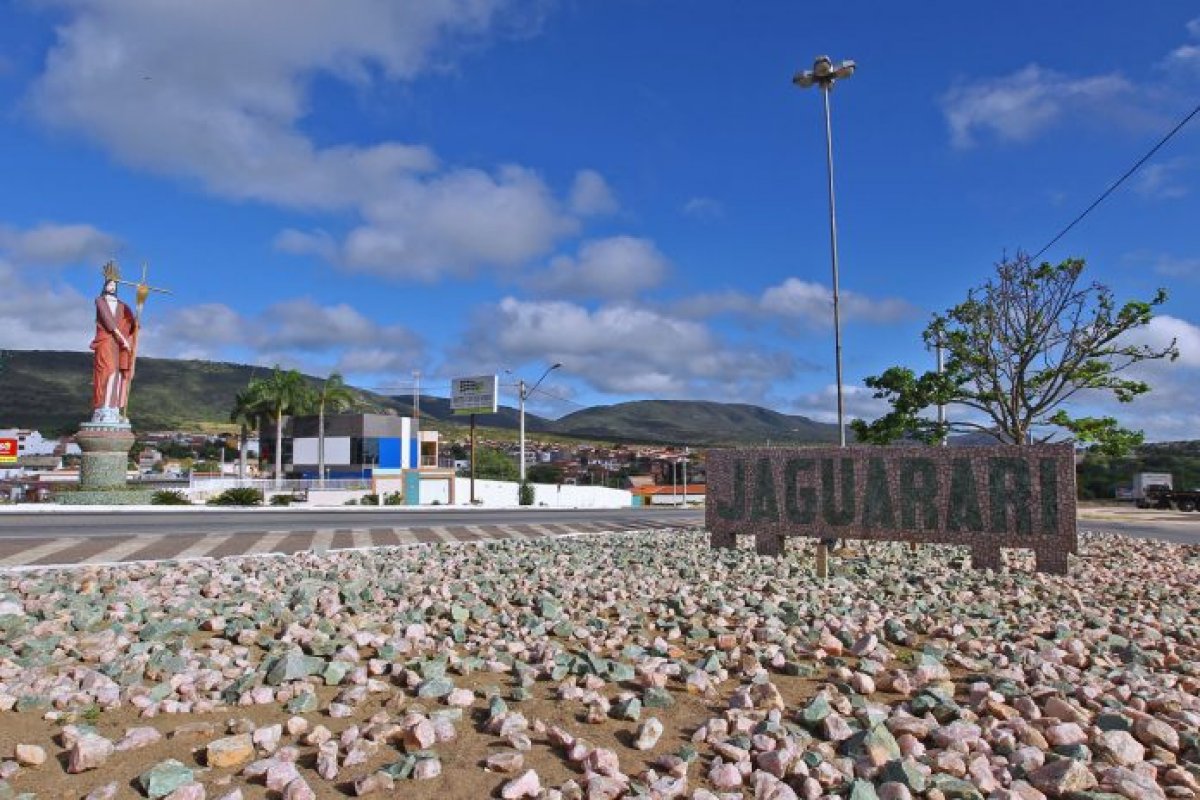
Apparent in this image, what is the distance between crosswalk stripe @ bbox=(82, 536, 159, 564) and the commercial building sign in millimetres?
54485

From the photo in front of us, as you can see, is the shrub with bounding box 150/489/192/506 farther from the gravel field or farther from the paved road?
the gravel field

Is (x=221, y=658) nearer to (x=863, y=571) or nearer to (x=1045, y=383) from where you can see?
(x=863, y=571)

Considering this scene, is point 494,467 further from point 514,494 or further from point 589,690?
point 589,690

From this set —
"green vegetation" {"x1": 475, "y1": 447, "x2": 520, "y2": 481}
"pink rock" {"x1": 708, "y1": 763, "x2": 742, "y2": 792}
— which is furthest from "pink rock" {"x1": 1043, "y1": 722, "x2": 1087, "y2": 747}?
"green vegetation" {"x1": 475, "y1": 447, "x2": 520, "y2": 481}

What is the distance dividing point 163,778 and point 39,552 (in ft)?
38.0

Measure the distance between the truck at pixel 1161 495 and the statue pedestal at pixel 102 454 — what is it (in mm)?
52769

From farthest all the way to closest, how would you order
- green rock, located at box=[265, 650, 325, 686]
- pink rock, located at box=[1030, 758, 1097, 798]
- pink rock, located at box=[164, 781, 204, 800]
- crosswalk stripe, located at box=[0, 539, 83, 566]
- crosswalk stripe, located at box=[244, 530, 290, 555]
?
crosswalk stripe, located at box=[244, 530, 290, 555] < crosswalk stripe, located at box=[0, 539, 83, 566] < green rock, located at box=[265, 650, 325, 686] < pink rock, located at box=[1030, 758, 1097, 798] < pink rock, located at box=[164, 781, 204, 800]

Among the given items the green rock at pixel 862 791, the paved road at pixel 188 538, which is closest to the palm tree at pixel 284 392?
the paved road at pixel 188 538

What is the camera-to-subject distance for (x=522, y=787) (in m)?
3.35

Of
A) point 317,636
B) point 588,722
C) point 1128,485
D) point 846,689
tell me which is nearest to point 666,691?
point 588,722

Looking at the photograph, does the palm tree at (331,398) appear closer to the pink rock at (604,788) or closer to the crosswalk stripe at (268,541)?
the crosswalk stripe at (268,541)

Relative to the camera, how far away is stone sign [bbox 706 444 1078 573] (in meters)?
9.95

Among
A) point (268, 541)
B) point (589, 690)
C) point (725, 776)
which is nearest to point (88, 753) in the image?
point (589, 690)

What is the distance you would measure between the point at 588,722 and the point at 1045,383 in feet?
55.8
